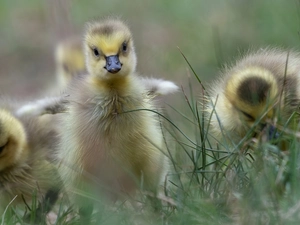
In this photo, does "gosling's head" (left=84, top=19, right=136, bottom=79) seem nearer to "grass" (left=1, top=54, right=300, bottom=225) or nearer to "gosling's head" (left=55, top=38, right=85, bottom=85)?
"grass" (left=1, top=54, right=300, bottom=225)

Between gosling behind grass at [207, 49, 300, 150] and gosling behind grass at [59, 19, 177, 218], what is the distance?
29 centimetres

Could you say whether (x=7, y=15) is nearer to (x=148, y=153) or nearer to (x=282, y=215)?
(x=148, y=153)

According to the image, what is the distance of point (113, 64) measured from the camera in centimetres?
304

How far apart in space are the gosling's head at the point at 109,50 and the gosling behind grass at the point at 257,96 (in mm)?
374

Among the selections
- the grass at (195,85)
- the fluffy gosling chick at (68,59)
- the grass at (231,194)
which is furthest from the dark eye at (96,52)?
the fluffy gosling chick at (68,59)

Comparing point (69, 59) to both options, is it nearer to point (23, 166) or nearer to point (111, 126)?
point (23, 166)

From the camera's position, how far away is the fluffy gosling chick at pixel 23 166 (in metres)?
3.36

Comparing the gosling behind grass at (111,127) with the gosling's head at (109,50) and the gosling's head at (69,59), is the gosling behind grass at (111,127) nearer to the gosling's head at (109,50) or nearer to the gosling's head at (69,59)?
the gosling's head at (109,50)

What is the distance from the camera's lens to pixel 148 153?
10.4ft

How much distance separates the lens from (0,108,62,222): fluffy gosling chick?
3357mm

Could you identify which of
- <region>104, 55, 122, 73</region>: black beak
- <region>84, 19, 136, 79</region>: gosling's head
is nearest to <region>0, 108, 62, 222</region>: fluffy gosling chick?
<region>84, 19, 136, 79</region>: gosling's head

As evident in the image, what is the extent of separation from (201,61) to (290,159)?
3029mm

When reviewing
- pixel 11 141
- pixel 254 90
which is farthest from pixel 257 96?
pixel 11 141

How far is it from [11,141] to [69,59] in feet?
5.62
